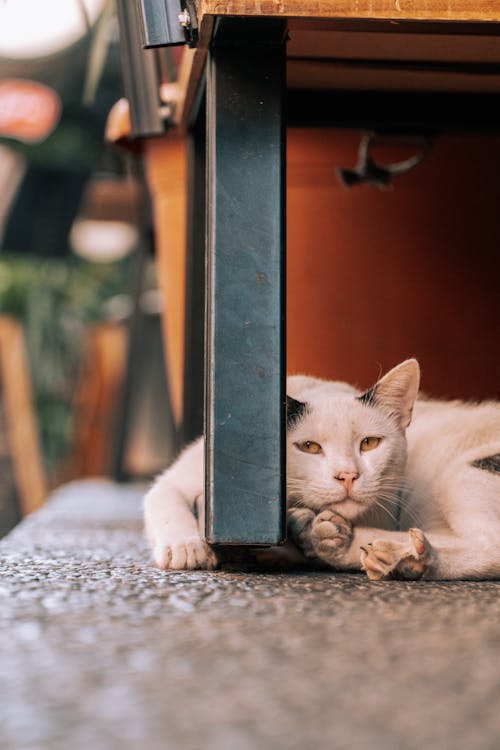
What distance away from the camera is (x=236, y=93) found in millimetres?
937

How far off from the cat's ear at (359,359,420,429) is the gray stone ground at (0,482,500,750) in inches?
8.9

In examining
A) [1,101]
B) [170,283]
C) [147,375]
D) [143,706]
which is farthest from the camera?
[147,375]

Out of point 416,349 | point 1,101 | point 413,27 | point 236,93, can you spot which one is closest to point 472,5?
point 413,27

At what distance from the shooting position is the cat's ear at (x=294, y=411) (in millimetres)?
1031

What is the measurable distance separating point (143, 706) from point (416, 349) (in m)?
0.81

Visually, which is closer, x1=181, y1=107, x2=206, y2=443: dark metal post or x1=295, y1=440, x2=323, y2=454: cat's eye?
x1=295, y1=440, x2=323, y2=454: cat's eye

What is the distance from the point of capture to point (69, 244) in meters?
4.15

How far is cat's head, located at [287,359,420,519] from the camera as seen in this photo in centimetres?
100

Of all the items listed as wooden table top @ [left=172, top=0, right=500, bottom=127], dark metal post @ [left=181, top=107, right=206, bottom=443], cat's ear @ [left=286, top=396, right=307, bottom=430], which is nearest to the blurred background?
dark metal post @ [left=181, top=107, right=206, bottom=443]

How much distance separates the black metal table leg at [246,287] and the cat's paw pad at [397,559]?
0.09 m

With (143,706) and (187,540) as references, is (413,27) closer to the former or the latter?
(187,540)

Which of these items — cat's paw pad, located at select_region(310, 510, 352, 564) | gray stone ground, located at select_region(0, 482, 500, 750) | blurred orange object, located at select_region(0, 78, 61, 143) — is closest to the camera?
gray stone ground, located at select_region(0, 482, 500, 750)

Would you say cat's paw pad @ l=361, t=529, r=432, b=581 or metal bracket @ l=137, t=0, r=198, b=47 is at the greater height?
metal bracket @ l=137, t=0, r=198, b=47

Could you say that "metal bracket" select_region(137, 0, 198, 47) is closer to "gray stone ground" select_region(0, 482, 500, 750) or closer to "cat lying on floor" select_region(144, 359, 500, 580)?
"cat lying on floor" select_region(144, 359, 500, 580)
